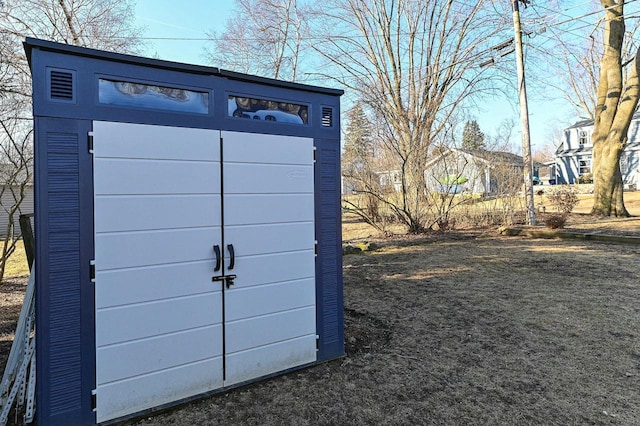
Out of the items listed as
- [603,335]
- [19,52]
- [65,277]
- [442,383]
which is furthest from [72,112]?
[19,52]

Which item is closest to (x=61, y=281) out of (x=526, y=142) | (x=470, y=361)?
(x=470, y=361)

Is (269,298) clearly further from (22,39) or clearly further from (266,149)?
(22,39)

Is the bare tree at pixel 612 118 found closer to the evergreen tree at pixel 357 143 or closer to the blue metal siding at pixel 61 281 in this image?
the evergreen tree at pixel 357 143

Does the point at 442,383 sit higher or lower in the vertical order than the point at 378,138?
lower

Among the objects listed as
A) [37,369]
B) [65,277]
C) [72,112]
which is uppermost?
[72,112]

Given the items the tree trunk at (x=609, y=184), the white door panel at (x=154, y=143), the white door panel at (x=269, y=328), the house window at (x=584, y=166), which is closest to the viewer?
the white door panel at (x=154, y=143)

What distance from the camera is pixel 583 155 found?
93.9 feet

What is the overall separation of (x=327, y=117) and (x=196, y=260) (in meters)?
1.56

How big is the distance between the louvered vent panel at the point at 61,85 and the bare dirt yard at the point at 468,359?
1964mm

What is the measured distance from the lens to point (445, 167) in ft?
36.3

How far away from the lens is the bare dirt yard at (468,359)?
2.51m

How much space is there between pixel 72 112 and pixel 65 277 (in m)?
0.93

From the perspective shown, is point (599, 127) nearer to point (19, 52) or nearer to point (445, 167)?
point (445, 167)

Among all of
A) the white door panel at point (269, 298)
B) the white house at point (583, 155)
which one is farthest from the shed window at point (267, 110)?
the white house at point (583, 155)
